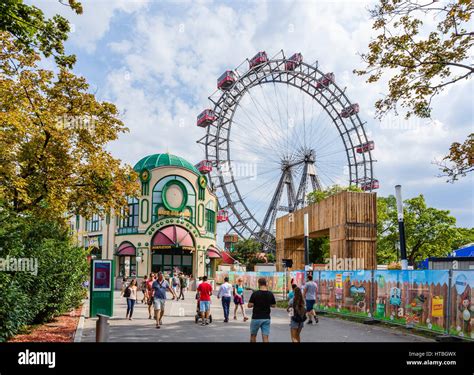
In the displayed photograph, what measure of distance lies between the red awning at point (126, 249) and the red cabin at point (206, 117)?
50.3 feet

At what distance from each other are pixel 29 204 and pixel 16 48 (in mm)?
4728

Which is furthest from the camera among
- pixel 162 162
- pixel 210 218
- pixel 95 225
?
pixel 95 225

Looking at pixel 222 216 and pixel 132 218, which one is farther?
pixel 222 216

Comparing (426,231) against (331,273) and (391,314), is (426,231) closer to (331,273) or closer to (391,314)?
(331,273)

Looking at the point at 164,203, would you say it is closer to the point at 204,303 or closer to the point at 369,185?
the point at 369,185

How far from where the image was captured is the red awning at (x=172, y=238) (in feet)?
169

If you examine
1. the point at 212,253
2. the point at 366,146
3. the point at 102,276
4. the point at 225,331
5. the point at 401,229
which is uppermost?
the point at 366,146

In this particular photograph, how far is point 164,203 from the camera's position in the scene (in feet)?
173

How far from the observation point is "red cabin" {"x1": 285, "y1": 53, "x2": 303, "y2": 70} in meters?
60.5

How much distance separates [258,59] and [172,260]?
2410 centimetres

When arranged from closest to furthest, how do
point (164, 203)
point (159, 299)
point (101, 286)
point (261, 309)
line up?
1. point (261, 309)
2. point (159, 299)
3. point (101, 286)
4. point (164, 203)

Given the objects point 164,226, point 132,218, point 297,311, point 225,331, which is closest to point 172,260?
point 164,226

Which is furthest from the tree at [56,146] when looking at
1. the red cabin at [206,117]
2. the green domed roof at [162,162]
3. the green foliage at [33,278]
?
the red cabin at [206,117]

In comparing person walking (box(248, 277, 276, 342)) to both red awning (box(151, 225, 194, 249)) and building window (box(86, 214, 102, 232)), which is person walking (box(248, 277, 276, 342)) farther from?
building window (box(86, 214, 102, 232))
